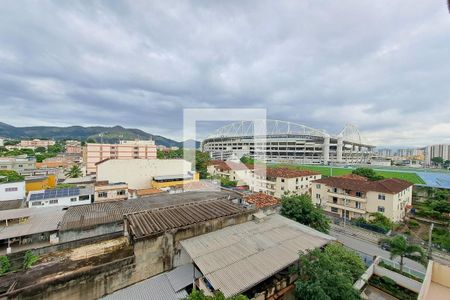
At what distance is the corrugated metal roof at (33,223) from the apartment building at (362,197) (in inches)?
1031

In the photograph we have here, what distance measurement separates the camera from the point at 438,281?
8.20 metres

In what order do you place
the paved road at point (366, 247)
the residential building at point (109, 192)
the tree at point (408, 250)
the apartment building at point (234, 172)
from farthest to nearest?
1. the apartment building at point (234, 172)
2. the residential building at point (109, 192)
3. the paved road at point (366, 247)
4. the tree at point (408, 250)

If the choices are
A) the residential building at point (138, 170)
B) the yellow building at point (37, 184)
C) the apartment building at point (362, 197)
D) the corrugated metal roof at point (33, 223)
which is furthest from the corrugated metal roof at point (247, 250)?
the yellow building at point (37, 184)

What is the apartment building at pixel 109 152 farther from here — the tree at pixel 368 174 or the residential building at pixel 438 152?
the residential building at pixel 438 152

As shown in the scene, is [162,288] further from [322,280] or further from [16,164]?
[16,164]

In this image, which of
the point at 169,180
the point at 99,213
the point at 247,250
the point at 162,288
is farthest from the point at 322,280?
the point at 169,180

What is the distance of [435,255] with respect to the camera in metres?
15.2

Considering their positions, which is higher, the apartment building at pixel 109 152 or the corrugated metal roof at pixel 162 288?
the apartment building at pixel 109 152

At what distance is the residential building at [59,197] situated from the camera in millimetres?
18688

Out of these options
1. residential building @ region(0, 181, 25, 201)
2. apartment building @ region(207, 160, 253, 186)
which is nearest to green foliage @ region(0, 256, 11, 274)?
residential building @ region(0, 181, 25, 201)

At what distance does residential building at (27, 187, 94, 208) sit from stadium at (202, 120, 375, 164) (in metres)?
50.3

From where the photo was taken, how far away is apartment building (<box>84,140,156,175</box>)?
44.8m

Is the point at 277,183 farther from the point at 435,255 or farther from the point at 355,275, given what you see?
the point at 355,275

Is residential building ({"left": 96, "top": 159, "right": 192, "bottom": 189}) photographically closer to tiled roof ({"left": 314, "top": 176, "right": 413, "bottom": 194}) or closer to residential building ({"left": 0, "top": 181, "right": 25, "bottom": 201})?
residential building ({"left": 0, "top": 181, "right": 25, "bottom": 201})
